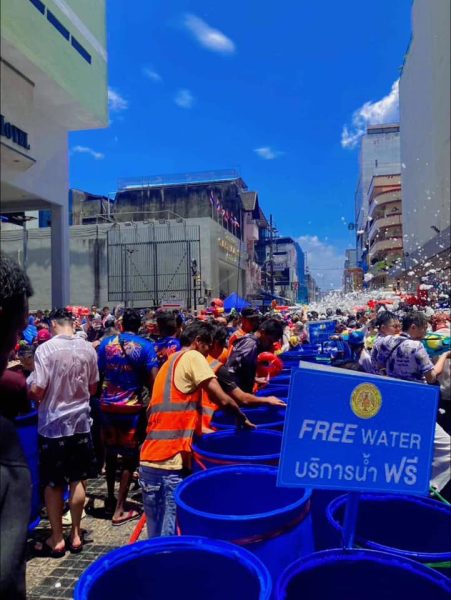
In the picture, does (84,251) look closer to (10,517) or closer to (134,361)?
(134,361)

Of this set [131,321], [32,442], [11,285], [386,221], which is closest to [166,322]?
[131,321]

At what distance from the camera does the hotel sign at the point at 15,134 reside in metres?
10.1

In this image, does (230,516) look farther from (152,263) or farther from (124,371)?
(152,263)

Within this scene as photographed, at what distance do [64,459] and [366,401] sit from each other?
8.84ft

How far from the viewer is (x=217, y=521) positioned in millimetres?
1665

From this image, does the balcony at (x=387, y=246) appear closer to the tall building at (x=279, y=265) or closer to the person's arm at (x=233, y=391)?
the tall building at (x=279, y=265)

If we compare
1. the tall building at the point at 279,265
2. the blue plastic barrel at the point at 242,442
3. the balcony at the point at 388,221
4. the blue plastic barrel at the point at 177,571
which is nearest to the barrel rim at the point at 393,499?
the blue plastic barrel at the point at 177,571

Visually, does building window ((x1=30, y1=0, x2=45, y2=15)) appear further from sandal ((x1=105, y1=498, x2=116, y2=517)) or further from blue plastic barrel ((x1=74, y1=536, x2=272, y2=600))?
blue plastic barrel ((x1=74, y1=536, x2=272, y2=600))

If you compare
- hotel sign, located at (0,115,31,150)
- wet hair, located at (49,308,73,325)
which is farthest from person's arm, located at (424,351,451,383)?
hotel sign, located at (0,115,31,150)

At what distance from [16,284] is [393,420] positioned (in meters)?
1.18

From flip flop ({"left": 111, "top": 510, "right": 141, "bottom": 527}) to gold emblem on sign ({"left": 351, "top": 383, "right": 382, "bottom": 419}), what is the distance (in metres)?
3.07

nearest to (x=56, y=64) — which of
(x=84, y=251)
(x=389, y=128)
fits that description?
(x=84, y=251)

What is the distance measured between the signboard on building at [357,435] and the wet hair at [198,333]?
167cm

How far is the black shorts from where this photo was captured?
3.41 m
